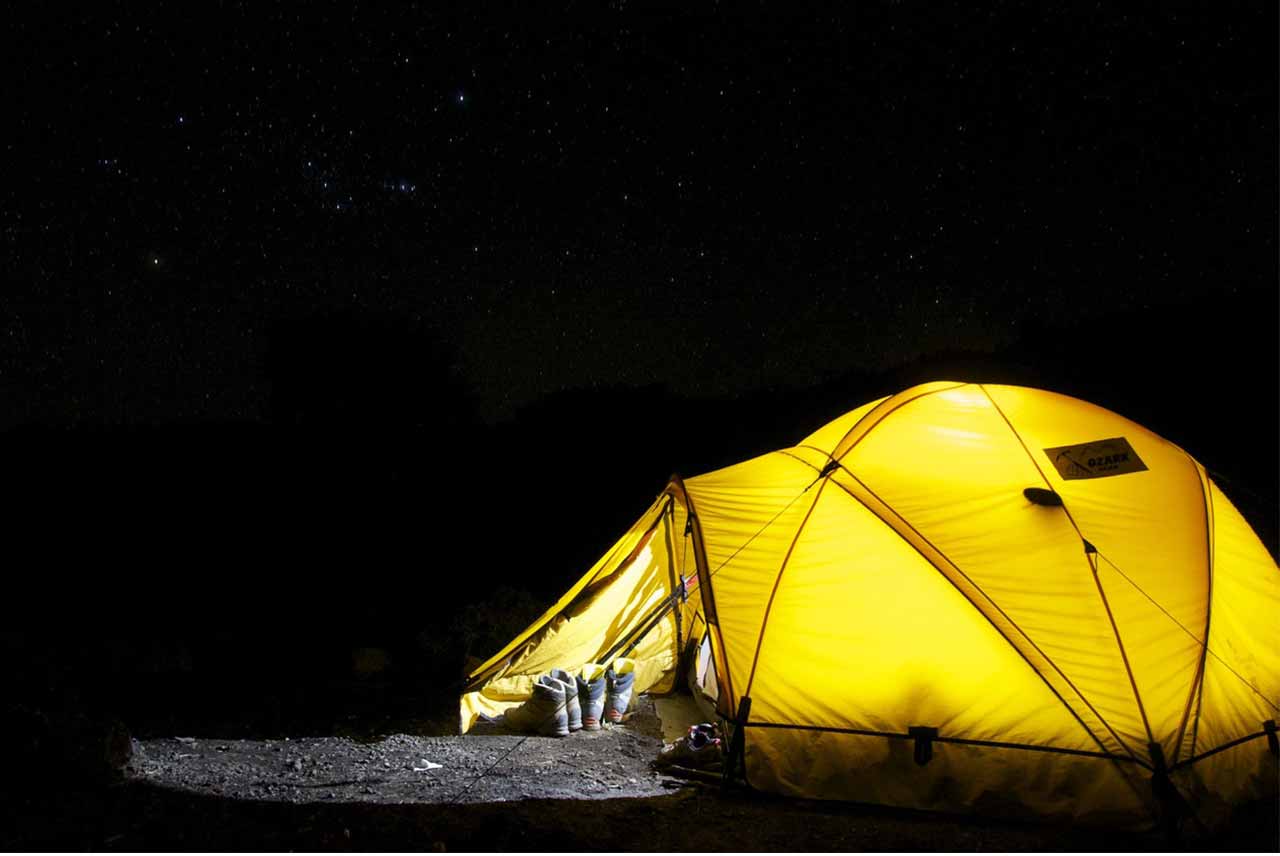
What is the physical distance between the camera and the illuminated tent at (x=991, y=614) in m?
5.27

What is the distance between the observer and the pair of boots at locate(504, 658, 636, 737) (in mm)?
7180

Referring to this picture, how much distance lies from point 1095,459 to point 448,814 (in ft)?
18.4

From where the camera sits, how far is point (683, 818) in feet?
17.3

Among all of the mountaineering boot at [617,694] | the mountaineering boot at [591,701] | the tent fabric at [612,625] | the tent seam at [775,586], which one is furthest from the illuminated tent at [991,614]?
the mountaineering boot at [617,694]

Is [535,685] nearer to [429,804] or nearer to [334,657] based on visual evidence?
[429,804]

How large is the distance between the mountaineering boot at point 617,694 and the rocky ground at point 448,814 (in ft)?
4.21

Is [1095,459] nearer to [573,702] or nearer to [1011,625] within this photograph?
[1011,625]

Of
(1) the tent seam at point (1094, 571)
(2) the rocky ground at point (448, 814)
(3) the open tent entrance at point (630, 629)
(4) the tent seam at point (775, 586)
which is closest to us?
(2) the rocky ground at point (448, 814)

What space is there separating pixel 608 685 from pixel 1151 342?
33320 mm

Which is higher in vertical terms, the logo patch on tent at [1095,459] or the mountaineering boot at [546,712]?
the logo patch on tent at [1095,459]

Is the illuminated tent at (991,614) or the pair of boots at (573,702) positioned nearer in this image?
the illuminated tent at (991,614)

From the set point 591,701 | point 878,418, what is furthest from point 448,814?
point 878,418

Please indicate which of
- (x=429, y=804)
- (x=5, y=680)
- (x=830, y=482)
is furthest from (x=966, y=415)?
(x=5, y=680)

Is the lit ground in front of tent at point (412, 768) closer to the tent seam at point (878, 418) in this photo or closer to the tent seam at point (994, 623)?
the tent seam at point (994, 623)
